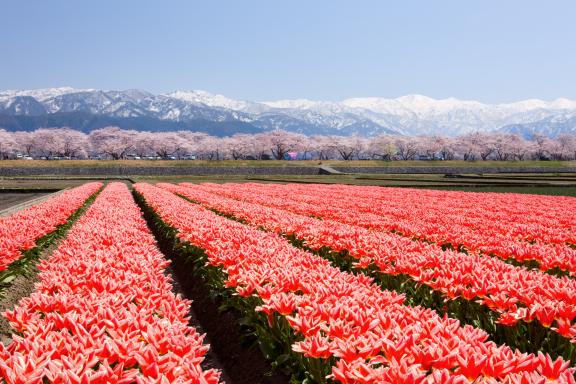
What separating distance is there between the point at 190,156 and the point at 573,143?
398 feet

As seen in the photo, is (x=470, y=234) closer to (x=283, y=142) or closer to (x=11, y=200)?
(x=11, y=200)

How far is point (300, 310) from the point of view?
4766mm

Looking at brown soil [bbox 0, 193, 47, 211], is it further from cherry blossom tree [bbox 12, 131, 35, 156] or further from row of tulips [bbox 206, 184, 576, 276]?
cherry blossom tree [bbox 12, 131, 35, 156]

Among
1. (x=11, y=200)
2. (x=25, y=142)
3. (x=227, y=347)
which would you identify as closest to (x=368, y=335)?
(x=227, y=347)

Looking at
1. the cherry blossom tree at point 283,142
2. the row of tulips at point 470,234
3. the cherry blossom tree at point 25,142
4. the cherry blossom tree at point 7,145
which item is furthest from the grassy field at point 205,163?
the row of tulips at point 470,234

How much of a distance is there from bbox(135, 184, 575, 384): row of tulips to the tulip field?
1cm

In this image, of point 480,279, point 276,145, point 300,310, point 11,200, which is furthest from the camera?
point 276,145

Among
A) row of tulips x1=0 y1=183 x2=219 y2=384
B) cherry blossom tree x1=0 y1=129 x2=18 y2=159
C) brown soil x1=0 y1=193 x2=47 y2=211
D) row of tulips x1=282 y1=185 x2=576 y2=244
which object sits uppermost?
cherry blossom tree x1=0 y1=129 x2=18 y2=159

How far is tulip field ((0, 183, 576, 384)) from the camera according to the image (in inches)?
136

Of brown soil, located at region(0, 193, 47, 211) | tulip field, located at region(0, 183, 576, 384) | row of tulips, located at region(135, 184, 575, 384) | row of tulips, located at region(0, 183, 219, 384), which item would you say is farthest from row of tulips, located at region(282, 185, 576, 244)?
brown soil, located at region(0, 193, 47, 211)

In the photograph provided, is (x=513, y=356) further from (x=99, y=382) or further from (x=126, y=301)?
(x=126, y=301)

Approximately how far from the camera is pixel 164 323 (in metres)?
4.50

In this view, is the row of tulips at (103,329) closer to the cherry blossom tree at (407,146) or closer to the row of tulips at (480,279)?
the row of tulips at (480,279)

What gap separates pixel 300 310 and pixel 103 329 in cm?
178
